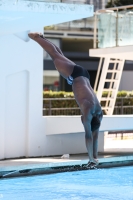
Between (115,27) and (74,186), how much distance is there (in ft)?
23.7

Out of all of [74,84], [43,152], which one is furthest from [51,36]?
[74,84]

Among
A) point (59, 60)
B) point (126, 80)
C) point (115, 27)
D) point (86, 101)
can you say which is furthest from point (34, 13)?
point (126, 80)

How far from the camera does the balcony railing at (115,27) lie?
16.8 meters

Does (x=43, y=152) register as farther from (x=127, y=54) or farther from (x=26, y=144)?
(x=127, y=54)

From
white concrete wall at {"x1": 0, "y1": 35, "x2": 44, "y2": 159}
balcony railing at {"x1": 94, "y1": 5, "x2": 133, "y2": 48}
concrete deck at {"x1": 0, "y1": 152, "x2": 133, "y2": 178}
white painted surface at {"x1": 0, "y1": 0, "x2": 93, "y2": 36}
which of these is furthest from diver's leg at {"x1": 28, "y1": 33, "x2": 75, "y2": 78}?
balcony railing at {"x1": 94, "y1": 5, "x2": 133, "y2": 48}

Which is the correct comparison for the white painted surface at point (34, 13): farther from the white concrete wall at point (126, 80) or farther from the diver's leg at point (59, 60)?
the white concrete wall at point (126, 80)

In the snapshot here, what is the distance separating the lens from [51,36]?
34719 millimetres

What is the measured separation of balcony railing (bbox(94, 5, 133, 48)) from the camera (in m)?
16.8

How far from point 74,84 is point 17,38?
7.60 metres

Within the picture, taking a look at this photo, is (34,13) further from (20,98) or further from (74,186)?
(20,98)

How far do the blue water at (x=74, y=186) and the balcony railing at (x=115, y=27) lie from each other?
5.02m

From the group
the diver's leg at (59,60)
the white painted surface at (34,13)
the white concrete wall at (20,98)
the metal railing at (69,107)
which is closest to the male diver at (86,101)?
the diver's leg at (59,60)

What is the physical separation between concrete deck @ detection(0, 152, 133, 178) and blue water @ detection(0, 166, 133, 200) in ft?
0.85

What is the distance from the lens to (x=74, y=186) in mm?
11078
